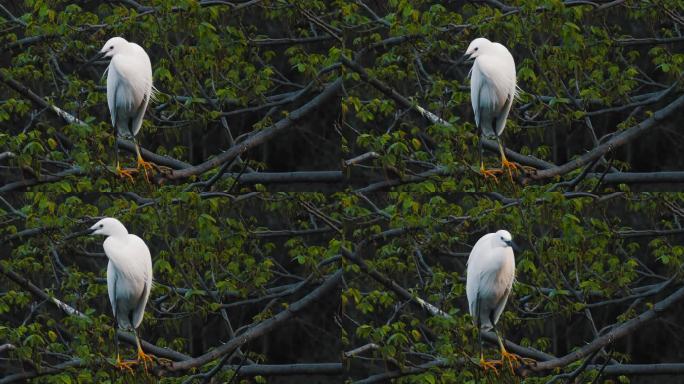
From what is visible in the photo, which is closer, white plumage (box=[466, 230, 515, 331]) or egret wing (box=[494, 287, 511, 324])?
white plumage (box=[466, 230, 515, 331])

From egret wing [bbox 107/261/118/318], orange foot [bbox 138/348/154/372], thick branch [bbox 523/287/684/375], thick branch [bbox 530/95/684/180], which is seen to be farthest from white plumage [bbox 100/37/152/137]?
thick branch [bbox 523/287/684/375]

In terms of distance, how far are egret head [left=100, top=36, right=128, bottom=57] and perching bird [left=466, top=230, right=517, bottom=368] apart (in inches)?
70.5

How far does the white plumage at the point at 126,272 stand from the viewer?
18.7 ft

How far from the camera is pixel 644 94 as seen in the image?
660 cm

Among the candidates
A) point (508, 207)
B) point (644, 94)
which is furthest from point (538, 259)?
point (644, 94)

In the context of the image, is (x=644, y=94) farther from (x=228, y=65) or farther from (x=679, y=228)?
(x=228, y=65)

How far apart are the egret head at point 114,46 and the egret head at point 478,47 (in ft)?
4.97

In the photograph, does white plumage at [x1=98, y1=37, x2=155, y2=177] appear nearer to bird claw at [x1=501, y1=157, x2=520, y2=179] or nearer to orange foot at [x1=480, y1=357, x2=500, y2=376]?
bird claw at [x1=501, y1=157, x2=520, y2=179]

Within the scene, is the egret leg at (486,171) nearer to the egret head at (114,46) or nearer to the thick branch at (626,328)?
the thick branch at (626,328)

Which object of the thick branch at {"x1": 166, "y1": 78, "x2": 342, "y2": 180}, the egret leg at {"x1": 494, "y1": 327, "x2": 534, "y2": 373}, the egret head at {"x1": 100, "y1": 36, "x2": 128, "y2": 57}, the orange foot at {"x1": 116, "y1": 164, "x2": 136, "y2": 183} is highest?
the egret head at {"x1": 100, "y1": 36, "x2": 128, "y2": 57}

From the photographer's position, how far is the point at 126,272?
5723 millimetres

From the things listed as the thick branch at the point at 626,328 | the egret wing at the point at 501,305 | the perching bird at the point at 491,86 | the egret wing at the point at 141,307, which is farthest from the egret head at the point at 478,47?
the egret wing at the point at 141,307

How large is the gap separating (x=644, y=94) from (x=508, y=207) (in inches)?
48.2

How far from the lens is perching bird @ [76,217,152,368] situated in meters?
5.70
